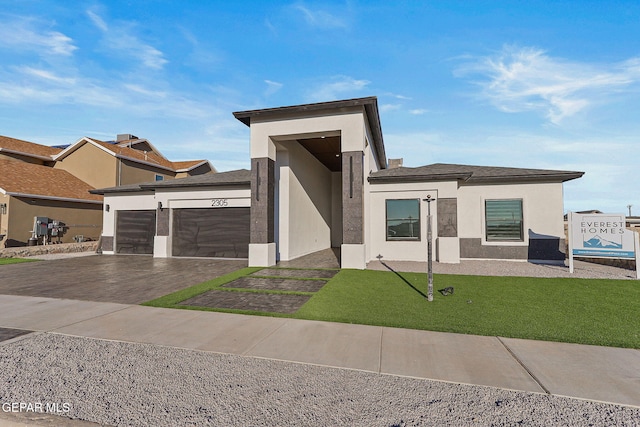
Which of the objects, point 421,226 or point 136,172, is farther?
point 136,172

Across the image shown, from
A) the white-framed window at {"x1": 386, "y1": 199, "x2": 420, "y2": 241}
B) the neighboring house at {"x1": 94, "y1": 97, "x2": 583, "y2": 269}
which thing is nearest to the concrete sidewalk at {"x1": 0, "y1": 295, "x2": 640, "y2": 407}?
the neighboring house at {"x1": 94, "y1": 97, "x2": 583, "y2": 269}

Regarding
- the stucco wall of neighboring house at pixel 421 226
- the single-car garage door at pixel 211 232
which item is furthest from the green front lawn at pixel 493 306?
the single-car garage door at pixel 211 232

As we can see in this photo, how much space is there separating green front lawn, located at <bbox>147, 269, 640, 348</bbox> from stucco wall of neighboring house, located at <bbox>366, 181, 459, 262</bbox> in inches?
152

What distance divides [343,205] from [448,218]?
5.27 metres

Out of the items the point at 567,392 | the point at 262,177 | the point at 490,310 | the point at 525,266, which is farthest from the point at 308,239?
the point at 567,392

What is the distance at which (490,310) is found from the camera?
248 inches

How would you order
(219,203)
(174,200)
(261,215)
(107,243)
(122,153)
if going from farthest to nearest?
(122,153), (107,243), (174,200), (219,203), (261,215)

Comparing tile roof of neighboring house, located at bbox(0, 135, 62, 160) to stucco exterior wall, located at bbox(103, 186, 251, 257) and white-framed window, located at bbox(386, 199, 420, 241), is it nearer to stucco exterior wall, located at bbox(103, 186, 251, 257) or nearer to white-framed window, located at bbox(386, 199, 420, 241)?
stucco exterior wall, located at bbox(103, 186, 251, 257)

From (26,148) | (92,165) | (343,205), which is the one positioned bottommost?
(343,205)

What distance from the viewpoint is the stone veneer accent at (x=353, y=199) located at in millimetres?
11406

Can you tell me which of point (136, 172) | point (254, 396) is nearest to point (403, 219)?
point (254, 396)

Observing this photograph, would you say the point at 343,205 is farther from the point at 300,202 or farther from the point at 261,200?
the point at 300,202

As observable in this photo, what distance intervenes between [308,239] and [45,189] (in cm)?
1947

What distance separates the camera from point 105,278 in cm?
1008
